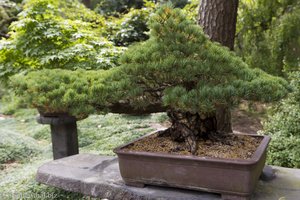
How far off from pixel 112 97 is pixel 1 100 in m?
6.93

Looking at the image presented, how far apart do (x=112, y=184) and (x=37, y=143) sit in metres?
2.90

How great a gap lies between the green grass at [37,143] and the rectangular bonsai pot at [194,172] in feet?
2.59

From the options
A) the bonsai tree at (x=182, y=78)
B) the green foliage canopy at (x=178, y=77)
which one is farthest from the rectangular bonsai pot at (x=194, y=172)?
the green foliage canopy at (x=178, y=77)

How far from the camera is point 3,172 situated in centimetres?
320

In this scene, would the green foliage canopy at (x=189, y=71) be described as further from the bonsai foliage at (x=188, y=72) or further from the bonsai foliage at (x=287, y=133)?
the bonsai foliage at (x=287, y=133)

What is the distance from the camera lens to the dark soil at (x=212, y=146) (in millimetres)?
1534

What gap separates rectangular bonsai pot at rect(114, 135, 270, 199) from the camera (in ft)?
4.53

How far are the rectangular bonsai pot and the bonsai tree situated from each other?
0.12m

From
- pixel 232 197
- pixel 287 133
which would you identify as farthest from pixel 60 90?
pixel 287 133

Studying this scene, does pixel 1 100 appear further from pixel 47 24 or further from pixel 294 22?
pixel 294 22

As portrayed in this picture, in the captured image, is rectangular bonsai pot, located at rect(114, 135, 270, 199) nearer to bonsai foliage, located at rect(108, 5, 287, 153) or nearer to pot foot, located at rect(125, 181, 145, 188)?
pot foot, located at rect(125, 181, 145, 188)

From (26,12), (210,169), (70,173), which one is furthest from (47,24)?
(210,169)

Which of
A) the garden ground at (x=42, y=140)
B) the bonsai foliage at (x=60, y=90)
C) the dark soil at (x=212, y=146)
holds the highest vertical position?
the bonsai foliage at (x=60, y=90)

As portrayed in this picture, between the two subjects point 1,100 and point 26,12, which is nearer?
point 26,12
